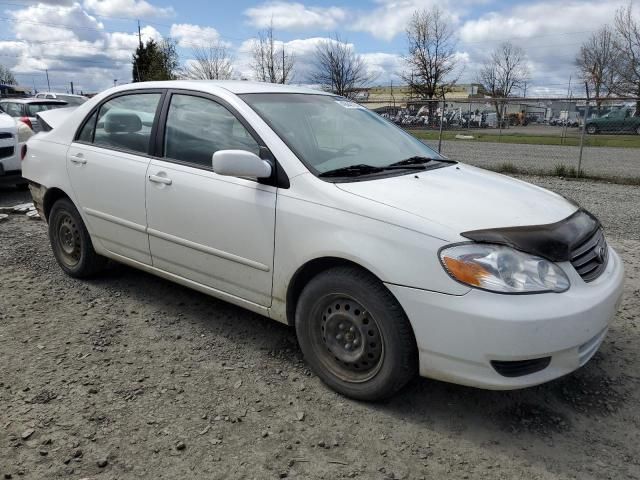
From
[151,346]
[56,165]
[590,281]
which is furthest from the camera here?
[56,165]

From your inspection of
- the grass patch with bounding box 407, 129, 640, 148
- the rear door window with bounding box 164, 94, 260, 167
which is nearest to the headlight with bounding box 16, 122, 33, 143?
the rear door window with bounding box 164, 94, 260, 167

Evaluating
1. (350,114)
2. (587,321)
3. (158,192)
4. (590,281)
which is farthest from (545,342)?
(158,192)

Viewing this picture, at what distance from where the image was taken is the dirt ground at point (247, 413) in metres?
2.41

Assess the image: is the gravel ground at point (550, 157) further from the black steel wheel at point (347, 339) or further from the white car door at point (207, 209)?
the black steel wheel at point (347, 339)

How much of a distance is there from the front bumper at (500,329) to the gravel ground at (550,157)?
9.63 meters

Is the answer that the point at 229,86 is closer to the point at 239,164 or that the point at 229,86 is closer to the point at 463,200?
the point at 239,164

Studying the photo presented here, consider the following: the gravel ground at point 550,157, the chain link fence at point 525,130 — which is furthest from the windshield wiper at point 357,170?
the chain link fence at point 525,130

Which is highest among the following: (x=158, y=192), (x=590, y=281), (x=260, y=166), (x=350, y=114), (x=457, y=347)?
(x=350, y=114)

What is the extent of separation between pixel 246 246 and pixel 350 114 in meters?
1.40

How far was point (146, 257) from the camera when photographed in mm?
3857

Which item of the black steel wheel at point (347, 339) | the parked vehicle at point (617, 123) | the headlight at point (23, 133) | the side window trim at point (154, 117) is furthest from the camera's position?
the parked vehicle at point (617, 123)

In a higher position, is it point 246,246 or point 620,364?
point 246,246

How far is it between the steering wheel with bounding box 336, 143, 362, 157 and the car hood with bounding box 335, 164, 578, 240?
0.40 m

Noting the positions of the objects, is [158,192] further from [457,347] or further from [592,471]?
[592,471]
